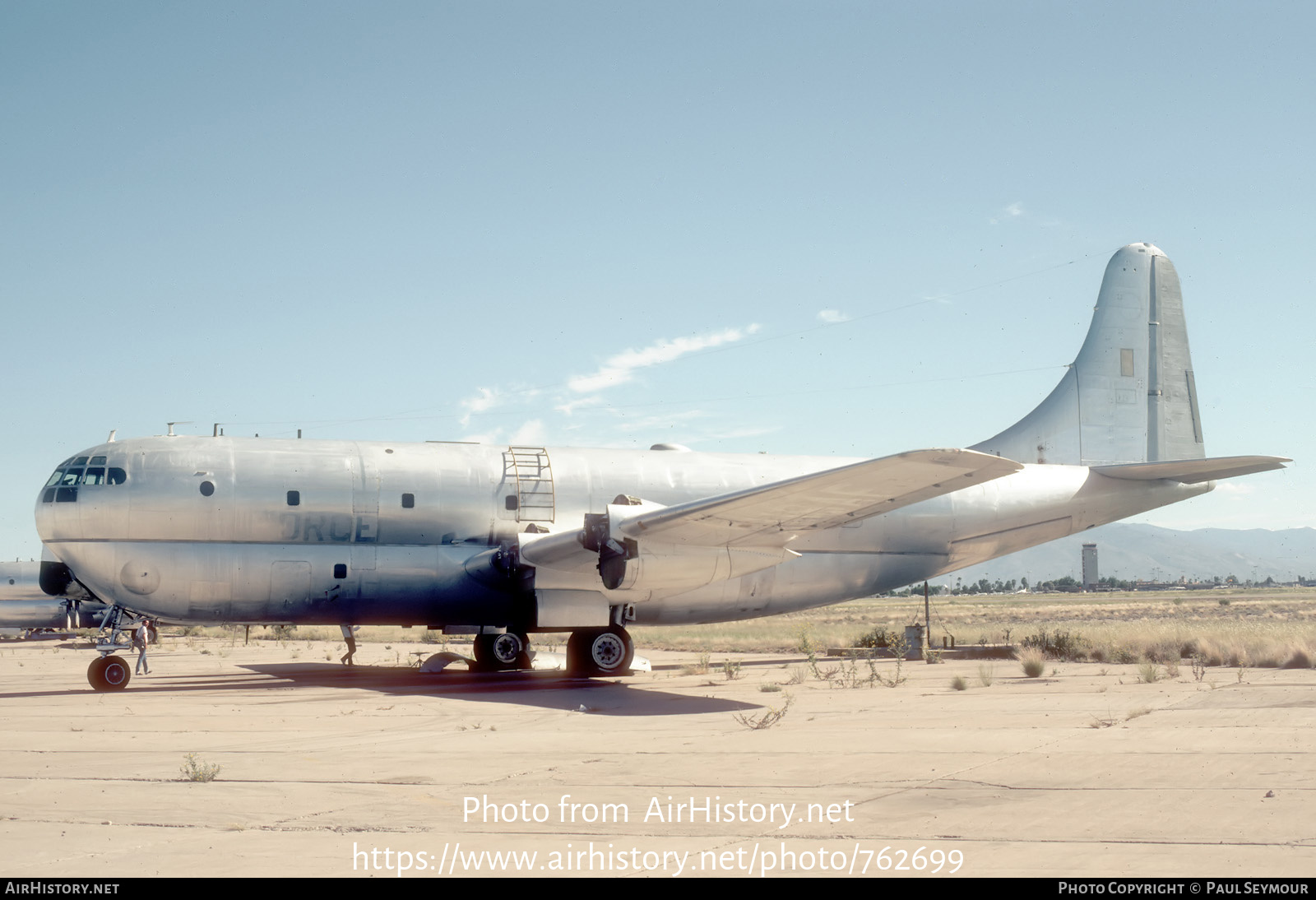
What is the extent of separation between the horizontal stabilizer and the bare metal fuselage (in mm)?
590

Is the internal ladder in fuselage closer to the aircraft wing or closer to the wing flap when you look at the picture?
the aircraft wing

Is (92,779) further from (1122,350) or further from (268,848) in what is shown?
(1122,350)

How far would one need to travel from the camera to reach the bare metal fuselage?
1859 cm

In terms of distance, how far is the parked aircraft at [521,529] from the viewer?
708 inches

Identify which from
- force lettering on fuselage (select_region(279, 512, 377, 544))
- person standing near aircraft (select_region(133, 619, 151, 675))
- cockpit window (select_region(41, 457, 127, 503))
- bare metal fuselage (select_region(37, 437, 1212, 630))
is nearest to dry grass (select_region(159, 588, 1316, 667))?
→ bare metal fuselage (select_region(37, 437, 1212, 630))

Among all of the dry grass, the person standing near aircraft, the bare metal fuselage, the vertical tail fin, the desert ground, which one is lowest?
the dry grass

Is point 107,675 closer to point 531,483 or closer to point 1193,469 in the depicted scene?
point 531,483

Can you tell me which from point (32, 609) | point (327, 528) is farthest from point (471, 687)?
point (32, 609)

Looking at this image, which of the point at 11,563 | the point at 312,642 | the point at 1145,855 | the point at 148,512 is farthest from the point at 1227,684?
the point at 11,563

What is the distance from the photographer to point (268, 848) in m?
6.28

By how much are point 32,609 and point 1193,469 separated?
1714 inches

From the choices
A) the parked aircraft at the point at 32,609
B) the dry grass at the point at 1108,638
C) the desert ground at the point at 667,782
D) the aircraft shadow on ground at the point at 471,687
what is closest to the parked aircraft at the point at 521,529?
the aircraft shadow on ground at the point at 471,687

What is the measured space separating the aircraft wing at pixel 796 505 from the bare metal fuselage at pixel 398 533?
3.30 feet

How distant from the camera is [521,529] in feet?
67.9
